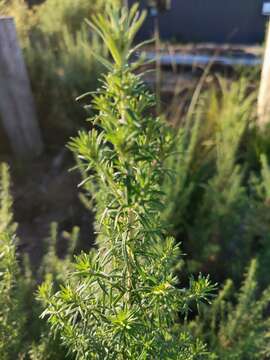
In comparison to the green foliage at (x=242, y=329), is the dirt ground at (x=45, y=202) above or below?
below

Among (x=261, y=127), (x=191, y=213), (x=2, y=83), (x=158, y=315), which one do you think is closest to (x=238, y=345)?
(x=158, y=315)

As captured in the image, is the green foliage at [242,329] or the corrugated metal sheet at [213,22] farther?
the corrugated metal sheet at [213,22]

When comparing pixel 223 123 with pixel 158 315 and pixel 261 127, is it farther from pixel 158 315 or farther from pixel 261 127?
pixel 158 315

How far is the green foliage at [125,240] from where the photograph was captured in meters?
0.52

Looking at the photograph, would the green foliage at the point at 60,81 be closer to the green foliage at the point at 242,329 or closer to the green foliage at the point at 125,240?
the green foliage at the point at 242,329

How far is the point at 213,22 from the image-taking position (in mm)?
5117

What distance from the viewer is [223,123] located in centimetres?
204

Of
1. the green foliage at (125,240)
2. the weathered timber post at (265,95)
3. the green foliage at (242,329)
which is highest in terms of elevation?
the green foliage at (125,240)

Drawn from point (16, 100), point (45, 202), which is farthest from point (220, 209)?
point (16, 100)

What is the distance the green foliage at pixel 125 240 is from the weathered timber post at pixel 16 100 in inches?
67.4

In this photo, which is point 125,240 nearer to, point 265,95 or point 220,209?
point 220,209

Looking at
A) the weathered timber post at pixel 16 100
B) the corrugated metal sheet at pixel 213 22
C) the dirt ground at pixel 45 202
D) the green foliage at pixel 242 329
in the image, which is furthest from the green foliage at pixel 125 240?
the corrugated metal sheet at pixel 213 22

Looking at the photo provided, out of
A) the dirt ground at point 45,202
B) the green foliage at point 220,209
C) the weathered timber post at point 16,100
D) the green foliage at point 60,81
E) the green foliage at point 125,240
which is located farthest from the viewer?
the green foliage at point 60,81

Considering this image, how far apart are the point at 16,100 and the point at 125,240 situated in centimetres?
199
